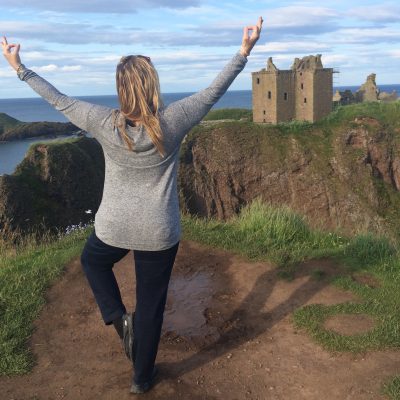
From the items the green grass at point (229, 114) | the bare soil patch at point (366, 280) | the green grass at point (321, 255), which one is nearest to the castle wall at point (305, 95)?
the green grass at point (229, 114)

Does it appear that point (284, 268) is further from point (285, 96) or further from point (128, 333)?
point (285, 96)

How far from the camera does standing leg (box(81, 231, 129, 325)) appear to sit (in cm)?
390

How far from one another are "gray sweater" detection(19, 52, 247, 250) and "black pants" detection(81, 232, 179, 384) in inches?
6.5

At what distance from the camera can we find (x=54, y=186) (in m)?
36.6

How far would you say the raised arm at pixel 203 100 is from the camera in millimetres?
3533

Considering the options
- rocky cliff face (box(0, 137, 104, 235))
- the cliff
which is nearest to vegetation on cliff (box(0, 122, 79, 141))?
the cliff

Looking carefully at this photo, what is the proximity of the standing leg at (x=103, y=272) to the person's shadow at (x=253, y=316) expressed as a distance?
798 mm

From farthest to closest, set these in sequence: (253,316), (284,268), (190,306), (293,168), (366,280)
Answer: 1. (293,168)
2. (284,268)
3. (366,280)
4. (190,306)
5. (253,316)

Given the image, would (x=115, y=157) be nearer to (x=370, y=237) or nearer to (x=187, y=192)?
(x=370, y=237)

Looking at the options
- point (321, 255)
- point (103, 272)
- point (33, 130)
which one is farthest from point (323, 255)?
point (33, 130)

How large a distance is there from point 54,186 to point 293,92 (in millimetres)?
24125

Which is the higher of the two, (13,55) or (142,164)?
(13,55)

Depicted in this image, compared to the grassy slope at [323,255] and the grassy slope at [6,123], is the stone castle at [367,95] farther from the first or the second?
the grassy slope at [6,123]

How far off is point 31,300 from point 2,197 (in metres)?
28.0
